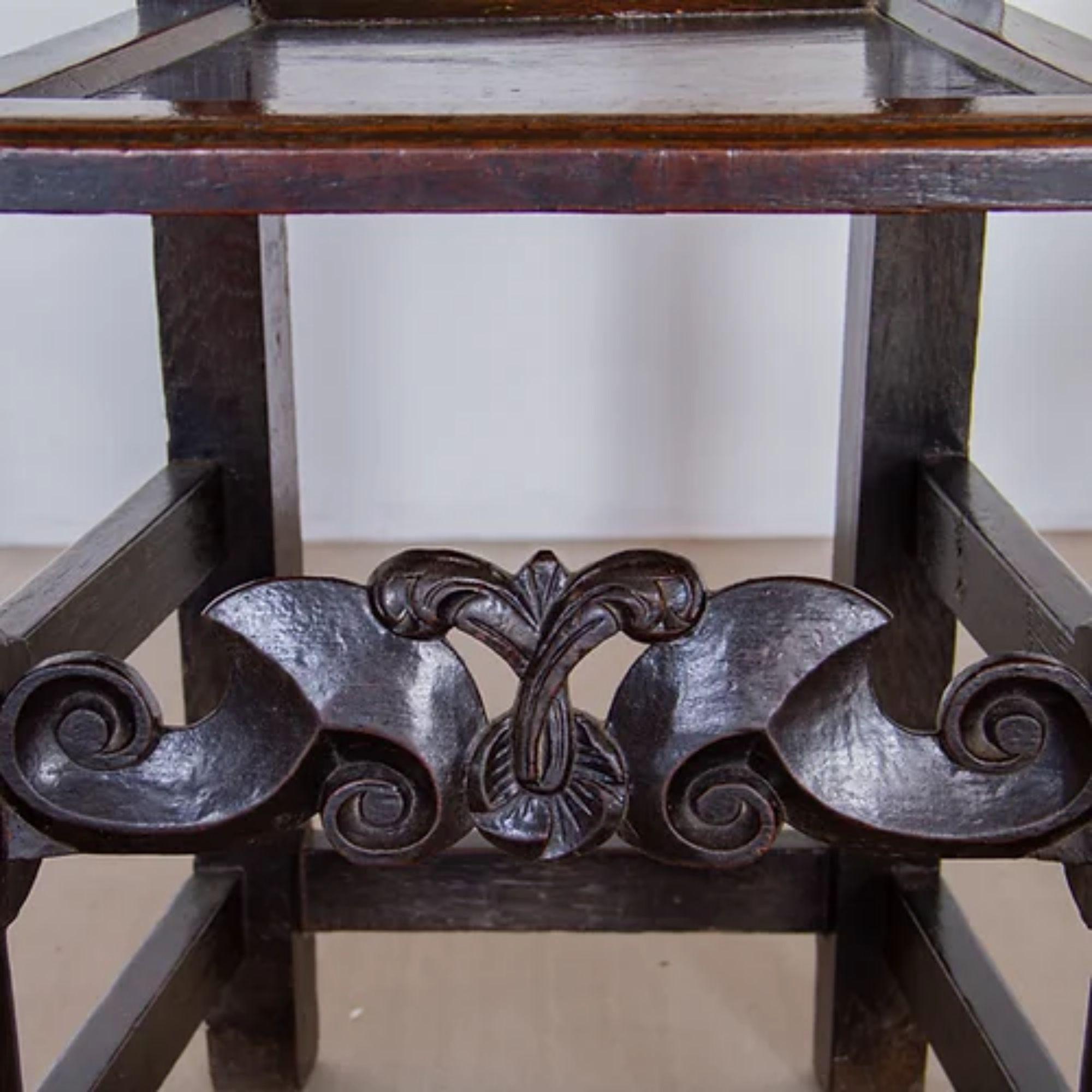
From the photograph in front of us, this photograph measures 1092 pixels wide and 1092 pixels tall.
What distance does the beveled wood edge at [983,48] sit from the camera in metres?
0.86

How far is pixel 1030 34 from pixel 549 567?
38cm

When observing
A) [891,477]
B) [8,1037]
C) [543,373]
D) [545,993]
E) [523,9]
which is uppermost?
[523,9]

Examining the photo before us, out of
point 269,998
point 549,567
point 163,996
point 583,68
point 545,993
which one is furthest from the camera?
point 545,993

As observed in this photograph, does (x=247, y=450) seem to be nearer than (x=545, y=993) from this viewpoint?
Yes

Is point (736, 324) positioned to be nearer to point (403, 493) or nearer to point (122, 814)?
point (403, 493)

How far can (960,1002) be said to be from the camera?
→ 4.13 ft

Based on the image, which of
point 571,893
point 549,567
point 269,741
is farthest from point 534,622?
point 571,893

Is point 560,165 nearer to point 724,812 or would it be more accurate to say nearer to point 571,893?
point 724,812

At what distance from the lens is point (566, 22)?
121 centimetres

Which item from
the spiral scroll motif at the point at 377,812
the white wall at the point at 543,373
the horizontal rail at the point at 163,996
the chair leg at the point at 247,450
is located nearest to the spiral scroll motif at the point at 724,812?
the spiral scroll motif at the point at 377,812

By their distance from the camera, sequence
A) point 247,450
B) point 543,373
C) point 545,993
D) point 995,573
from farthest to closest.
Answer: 1. point 543,373
2. point 545,993
3. point 247,450
4. point 995,573

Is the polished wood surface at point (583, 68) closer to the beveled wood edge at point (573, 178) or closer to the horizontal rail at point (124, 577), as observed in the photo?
the beveled wood edge at point (573, 178)

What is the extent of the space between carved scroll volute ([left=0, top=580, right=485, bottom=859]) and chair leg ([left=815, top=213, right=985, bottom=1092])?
1.85ft

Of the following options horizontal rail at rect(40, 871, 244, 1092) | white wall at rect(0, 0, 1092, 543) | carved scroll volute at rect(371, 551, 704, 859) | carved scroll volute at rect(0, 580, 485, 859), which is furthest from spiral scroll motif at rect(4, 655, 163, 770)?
white wall at rect(0, 0, 1092, 543)
